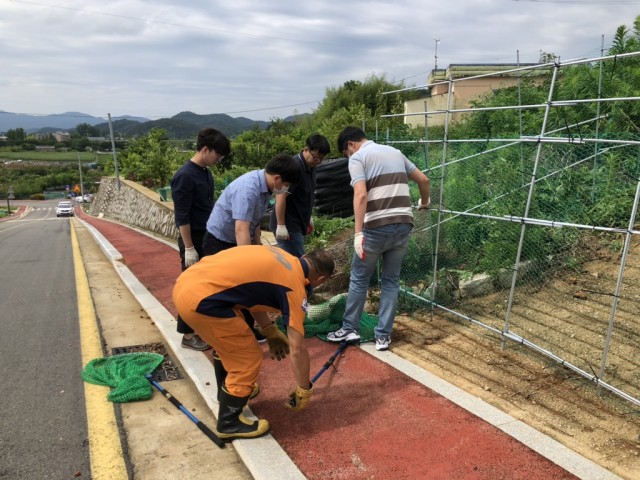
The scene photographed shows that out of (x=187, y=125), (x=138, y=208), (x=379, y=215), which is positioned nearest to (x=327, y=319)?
(x=379, y=215)

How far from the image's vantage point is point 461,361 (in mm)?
4066

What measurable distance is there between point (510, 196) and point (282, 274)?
159 inches

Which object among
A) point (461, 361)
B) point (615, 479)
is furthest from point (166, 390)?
point (615, 479)

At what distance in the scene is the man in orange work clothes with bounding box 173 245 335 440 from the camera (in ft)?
8.96

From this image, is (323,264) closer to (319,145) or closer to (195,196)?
(319,145)

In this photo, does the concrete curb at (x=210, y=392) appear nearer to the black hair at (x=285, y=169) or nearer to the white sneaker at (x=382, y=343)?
the white sneaker at (x=382, y=343)

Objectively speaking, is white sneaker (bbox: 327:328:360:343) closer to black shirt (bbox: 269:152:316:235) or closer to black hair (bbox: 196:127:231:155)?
black shirt (bbox: 269:152:316:235)

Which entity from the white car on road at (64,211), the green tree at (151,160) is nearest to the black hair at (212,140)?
the green tree at (151,160)

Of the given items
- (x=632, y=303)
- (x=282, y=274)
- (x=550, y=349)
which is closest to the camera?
(x=282, y=274)

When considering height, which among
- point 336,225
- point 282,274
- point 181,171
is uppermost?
point 181,171

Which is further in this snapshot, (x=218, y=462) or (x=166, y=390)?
(x=166, y=390)

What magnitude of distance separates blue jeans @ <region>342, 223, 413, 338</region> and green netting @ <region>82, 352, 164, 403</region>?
174 cm

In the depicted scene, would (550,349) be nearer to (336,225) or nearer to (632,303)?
(632,303)

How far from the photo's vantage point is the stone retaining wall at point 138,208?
564 inches
